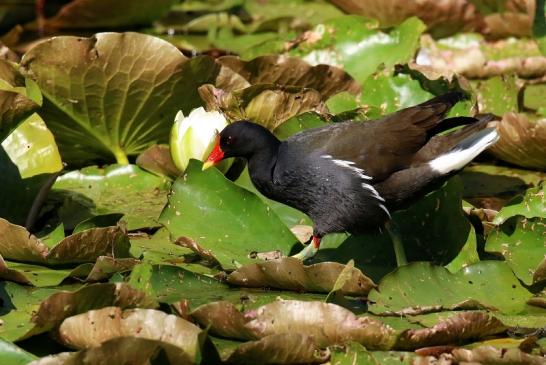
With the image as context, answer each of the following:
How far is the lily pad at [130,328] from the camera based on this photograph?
2.17m

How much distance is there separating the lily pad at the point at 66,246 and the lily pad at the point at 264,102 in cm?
66

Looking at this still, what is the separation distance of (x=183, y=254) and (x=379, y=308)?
2.10 ft

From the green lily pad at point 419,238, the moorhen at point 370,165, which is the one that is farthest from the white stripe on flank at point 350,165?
the green lily pad at point 419,238

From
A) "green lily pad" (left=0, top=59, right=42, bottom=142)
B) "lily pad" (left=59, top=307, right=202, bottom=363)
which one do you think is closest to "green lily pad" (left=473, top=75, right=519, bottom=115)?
"green lily pad" (left=0, top=59, right=42, bottom=142)

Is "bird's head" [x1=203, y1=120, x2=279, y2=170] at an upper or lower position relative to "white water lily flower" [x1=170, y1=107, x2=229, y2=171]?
upper

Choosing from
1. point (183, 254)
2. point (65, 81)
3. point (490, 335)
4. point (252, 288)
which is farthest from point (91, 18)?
point (490, 335)

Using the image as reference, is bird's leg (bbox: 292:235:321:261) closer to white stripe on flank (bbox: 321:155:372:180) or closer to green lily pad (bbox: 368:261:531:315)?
white stripe on flank (bbox: 321:155:372:180)

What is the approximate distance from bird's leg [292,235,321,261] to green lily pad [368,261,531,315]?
420 mm

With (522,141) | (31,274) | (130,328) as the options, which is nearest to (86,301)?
(130,328)

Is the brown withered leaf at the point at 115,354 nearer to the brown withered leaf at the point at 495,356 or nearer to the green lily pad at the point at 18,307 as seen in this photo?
the green lily pad at the point at 18,307

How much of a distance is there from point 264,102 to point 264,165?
27cm

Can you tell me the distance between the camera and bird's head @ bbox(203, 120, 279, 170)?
3.08m

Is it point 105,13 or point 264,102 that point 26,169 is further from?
point 105,13

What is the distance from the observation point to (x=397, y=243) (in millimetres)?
2832
